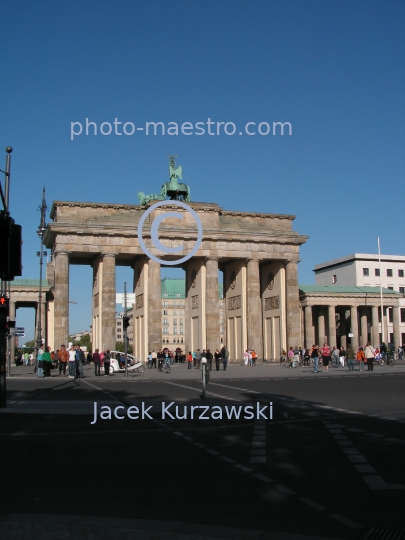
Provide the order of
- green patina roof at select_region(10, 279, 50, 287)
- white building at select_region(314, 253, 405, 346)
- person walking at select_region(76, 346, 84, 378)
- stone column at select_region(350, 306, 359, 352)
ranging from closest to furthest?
person walking at select_region(76, 346, 84, 378) → green patina roof at select_region(10, 279, 50, 287) → stone column at select_region(350, 306, 359, 352) → white building at select_region(314, 253, 405, 346)

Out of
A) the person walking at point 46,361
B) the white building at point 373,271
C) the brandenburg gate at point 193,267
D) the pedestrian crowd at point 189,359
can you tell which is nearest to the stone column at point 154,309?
the brandenburg gate at point 193,267

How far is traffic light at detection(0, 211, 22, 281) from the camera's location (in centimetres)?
1343

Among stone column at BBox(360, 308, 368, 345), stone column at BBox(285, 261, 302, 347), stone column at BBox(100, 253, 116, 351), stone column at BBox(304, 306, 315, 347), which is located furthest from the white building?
stone column at BBox(100, 253, 116, 351)

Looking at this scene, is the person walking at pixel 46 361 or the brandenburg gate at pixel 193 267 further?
the brandenburg gate at pixel 193 267

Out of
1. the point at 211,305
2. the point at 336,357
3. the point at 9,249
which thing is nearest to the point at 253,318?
the point at 211,305

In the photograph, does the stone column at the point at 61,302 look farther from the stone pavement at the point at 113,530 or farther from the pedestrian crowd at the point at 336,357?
the stone pavement at the point at 113,530

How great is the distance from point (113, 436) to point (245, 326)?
182 ft

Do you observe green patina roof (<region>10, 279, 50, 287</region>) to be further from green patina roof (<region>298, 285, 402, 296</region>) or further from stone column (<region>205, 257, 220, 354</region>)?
green patina roof (<region>298, 285, 402, 296</region>)

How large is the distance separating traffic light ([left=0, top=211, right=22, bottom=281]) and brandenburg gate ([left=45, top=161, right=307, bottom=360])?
4761 cm

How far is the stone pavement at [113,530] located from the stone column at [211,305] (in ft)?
190

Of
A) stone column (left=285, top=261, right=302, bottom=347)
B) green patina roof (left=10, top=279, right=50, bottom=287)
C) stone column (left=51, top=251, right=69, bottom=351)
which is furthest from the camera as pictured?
green patina roof (left=10, top=279, right=50, bottom=287)

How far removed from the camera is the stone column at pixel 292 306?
221ft

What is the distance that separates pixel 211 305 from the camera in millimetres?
65000

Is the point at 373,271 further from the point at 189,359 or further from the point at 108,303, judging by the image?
the point at 189,359
